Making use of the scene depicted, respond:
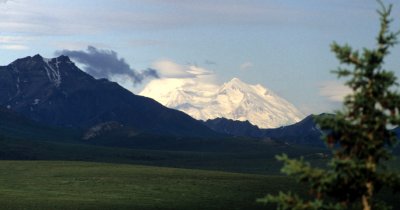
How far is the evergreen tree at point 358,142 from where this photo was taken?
24.0 meters

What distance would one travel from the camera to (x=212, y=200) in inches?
→ 4970

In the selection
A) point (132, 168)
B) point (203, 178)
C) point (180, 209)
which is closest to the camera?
point (180, 209)

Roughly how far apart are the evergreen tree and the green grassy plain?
86373 millimetres

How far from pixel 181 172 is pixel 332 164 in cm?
15782

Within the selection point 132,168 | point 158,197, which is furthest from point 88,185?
point 132,168

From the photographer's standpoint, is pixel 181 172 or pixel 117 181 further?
pixel 181 172

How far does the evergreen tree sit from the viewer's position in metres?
24.0

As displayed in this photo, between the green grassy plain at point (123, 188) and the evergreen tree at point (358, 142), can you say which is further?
the green grassy plain at point (123, 188)

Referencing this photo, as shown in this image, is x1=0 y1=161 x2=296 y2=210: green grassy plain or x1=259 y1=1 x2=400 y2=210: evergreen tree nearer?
x1=259 y1=1 x2=400 y2=210: evergreen tree

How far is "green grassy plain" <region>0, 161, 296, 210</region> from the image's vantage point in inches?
4579

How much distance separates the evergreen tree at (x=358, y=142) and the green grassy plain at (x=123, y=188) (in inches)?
3401

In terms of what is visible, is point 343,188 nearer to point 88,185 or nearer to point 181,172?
point 88,185

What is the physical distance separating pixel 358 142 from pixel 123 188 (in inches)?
4801

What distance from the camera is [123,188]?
14412cm
